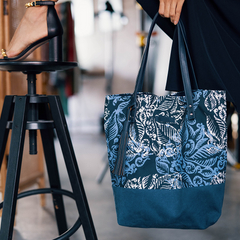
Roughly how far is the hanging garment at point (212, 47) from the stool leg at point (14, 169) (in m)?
0.42


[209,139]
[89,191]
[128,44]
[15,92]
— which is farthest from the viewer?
[128,44]

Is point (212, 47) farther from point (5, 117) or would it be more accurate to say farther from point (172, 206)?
point (5, 117)

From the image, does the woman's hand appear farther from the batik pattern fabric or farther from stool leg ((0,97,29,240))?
Result: stool leg ((0,97,29,240))

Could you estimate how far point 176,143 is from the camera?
769 mm

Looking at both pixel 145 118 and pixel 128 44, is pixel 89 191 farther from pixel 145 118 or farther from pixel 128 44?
pixel 128 44

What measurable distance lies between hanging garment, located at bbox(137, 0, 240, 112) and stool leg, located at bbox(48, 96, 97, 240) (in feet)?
1.09

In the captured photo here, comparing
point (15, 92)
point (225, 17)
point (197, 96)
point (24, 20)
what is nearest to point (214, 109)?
point (197, 96)

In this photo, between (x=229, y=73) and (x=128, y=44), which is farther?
(x=128, y=44)

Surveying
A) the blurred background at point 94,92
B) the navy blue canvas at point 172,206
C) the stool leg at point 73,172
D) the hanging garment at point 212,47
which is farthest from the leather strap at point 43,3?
the navy blue canvas at point 172,206

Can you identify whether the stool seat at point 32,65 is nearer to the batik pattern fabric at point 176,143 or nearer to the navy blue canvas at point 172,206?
the batik pattern fabric at point 176,143

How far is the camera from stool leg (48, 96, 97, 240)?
806mm

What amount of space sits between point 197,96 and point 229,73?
14 centimetres

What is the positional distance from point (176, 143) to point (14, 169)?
0.42 metres

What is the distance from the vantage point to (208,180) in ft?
2.53
